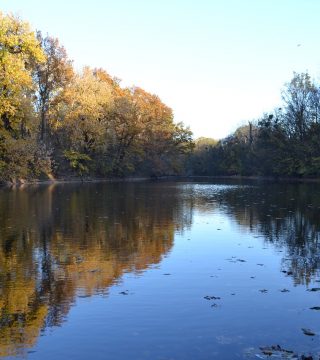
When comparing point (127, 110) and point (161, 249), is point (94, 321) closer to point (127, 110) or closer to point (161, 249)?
point (161, 249)

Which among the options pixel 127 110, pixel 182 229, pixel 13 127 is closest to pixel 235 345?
pixel 182 229

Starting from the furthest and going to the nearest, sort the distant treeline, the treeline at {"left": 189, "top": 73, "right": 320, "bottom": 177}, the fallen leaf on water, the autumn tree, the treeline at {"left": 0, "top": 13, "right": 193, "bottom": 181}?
1. the treeline at {"left": 189, "top": 73, "right": 320, "bottom": 177}
2. the distant treeline
3. the treeline at {"left": 0, "top": 13, "right": 193, "bottom": 181}
4. the autumn tree
5. the fallen leaf on water

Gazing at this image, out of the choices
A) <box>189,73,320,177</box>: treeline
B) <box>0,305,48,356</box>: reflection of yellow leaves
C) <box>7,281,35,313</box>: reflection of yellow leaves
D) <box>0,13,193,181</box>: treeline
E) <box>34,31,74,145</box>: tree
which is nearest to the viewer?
<box>0,305,48,356</box>: reflection of yellow leaves

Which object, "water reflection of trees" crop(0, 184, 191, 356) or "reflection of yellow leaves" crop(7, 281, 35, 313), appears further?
"reflection of yellow leaves" crop(7, 281, 35, 313)

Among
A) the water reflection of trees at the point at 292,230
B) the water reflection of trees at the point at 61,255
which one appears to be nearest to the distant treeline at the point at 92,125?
the water reflection of trees at the point at 61,255

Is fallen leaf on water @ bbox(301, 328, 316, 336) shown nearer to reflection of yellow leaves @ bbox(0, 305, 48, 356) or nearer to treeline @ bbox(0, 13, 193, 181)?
reflection of yellow leaves @ bbox(0, 305, 48, 356)

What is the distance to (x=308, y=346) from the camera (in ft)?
21.3

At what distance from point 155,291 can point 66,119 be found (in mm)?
58567

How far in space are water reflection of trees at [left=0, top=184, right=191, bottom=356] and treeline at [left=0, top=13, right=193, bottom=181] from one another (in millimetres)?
23618

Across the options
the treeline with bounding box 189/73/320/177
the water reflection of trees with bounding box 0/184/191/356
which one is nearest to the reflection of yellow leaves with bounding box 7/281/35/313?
the water reflection of trees with bounding box 0/184/191/356

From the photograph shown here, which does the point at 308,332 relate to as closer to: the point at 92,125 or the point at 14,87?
the point at 14,87

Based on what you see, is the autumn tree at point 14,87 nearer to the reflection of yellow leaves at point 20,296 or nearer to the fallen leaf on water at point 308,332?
the reflection of yellow leaves at point 20,296

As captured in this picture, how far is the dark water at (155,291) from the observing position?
664cm

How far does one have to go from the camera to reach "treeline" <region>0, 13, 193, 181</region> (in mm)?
42781
